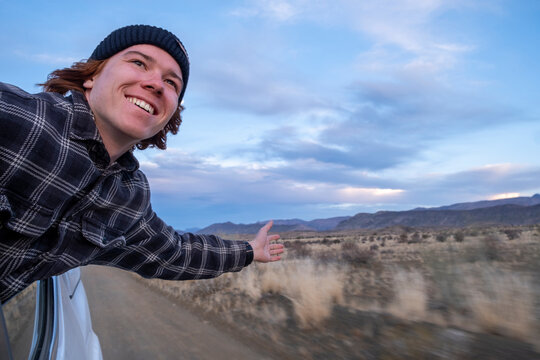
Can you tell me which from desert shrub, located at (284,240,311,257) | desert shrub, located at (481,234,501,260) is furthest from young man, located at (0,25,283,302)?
desert shrub, located at (284,240,311,257)

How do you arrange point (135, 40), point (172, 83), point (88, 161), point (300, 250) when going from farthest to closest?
point (300, 250), point (172, 83), point (135, 40), point (88, 161)

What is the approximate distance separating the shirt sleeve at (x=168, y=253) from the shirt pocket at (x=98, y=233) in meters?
0.10

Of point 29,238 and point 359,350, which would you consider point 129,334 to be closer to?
point 359,350

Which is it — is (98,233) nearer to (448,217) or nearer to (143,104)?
(143,104)

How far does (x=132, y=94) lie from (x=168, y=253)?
127 cm

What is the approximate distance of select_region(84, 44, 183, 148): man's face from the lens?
1871 mm

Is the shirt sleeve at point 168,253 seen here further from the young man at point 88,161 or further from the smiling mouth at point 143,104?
the smiling mouth at point 143,104

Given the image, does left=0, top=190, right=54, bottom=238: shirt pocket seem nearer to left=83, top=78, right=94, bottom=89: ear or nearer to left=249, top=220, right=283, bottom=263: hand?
left=83, top=78, right=94, bottom=89: ear

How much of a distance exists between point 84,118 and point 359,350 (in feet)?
11.6

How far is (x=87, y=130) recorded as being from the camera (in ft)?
5.62

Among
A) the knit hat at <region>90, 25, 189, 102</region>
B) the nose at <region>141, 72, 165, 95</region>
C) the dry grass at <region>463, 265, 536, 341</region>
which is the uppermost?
the knit hat at <region>90, 25, 189, 102</region>

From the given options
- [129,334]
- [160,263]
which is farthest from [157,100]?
[129,334]

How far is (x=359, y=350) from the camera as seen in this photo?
3.87 m

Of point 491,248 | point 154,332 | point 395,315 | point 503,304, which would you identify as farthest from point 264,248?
point 491,248
